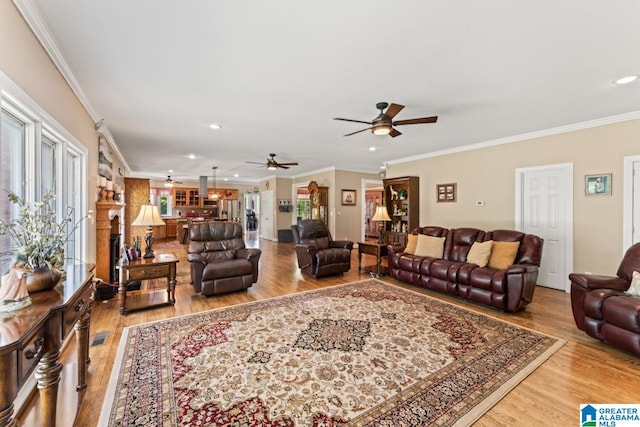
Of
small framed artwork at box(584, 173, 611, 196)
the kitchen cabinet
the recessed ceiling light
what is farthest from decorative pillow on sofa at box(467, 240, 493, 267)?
the kitchen cabinet

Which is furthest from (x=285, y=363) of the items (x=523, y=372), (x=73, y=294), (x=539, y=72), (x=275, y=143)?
(x=275, y=143)

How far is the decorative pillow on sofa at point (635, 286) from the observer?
2617 mm

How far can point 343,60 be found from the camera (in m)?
2.37

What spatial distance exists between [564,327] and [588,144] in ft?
9.35

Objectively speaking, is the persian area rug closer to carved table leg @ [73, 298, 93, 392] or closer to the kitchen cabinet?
carved table leg @ [73, 298, 93, 392]

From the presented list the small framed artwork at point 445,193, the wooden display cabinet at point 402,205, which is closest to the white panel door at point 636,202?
the small framed artwork at point 445,193

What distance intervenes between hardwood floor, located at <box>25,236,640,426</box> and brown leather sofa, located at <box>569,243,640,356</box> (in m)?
0.16

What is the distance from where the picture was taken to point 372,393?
6.43ft

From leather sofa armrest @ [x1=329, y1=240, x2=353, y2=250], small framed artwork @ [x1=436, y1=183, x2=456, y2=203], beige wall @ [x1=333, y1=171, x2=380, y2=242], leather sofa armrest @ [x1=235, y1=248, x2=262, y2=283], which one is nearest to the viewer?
leather sofa armrest @ [x1=235, y1=248, x2=262, y2=283]

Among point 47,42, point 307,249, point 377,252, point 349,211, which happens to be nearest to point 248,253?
point 307,249

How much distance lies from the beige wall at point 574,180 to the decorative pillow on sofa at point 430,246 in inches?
55.9

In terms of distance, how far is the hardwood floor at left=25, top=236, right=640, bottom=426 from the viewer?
70.6 inches

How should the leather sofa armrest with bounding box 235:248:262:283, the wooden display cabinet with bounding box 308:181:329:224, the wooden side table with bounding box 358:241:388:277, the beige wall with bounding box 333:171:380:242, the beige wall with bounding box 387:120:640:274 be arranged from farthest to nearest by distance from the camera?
1. the wooden display cabinet with bounding box 308:181:329:224
2. the beige wall with bounding box 333:171:380:242
3. the wooden side table with bounding box 358:241:388:277
4. the leather sofa armrest with bounding box 235:248:262:283
5. the beige wall with bounding box 387:120:640:274

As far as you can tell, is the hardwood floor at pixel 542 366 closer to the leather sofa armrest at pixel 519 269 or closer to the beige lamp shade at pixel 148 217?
the leather sofa armrest at pixel 519 269
